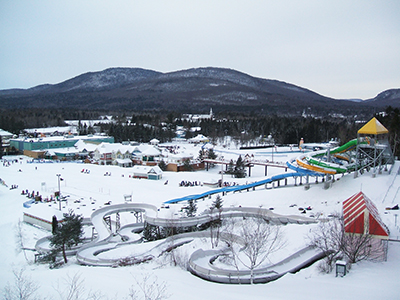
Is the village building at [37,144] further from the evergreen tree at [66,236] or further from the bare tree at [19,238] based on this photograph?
the evergreen tree at [66,236]

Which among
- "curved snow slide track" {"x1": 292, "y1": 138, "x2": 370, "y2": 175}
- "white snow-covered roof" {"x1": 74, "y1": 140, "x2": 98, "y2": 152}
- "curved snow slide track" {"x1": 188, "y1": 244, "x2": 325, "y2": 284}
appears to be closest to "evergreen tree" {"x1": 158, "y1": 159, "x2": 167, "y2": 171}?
"white snow-covered roof" {"x1": 74, "y1": 140, "x2": 98, "y2": 152}

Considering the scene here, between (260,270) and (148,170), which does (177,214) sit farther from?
(148,170)

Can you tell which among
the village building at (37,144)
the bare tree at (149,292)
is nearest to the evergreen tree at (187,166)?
the village building at (37,144)

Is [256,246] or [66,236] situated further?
[66,236]

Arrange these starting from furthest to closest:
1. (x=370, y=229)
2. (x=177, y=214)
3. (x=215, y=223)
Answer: (x=177, y=214) < (x=215, y=223) < (x=370, y=229)

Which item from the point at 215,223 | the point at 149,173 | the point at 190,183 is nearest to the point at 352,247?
the point at 215,223

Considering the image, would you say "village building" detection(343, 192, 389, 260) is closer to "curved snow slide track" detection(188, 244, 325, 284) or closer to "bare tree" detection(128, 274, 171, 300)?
"curved snow slide track" detection(188, 244, 325, 284)

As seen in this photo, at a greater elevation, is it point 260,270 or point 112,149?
point 112,149

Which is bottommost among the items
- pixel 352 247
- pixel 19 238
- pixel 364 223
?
pixel 19 238

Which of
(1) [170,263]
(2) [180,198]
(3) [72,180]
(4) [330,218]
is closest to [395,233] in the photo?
(4) [330,218]
